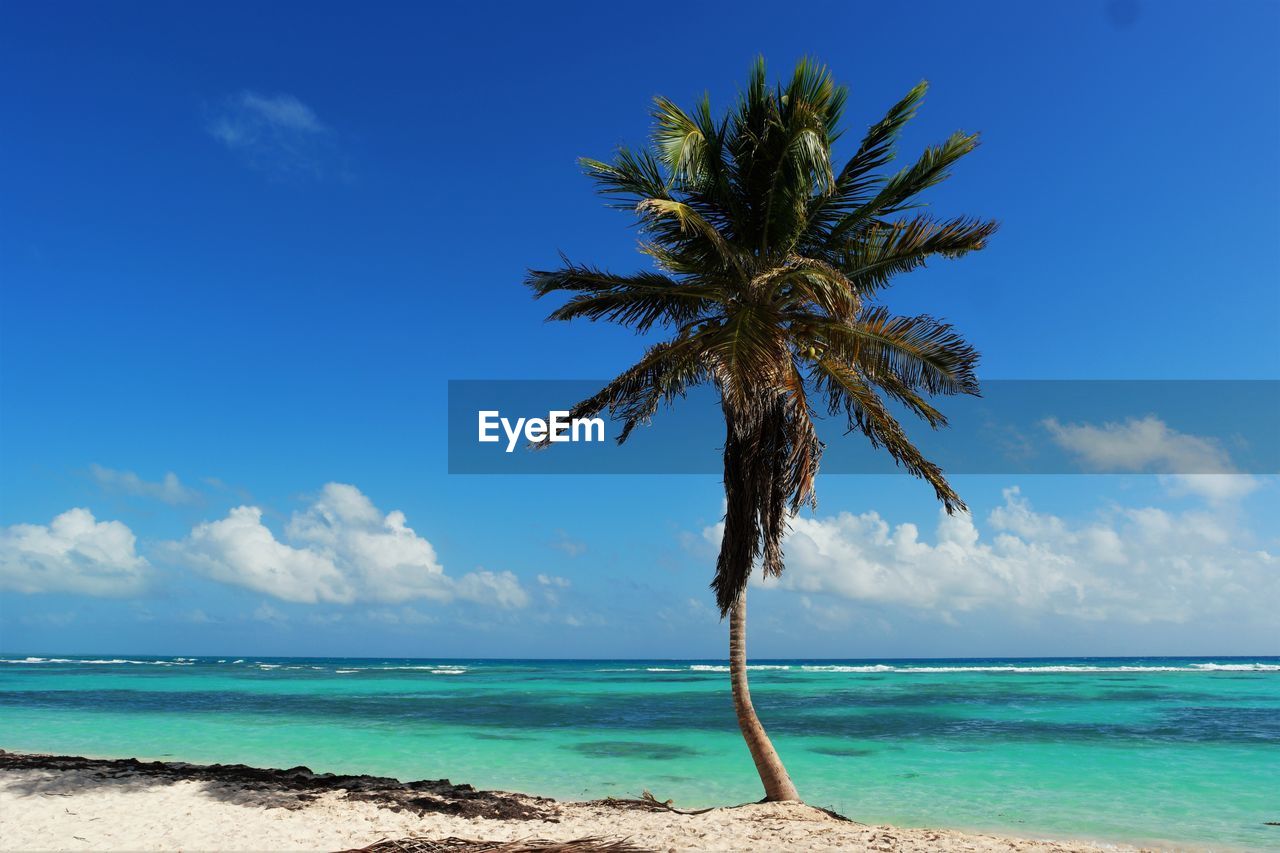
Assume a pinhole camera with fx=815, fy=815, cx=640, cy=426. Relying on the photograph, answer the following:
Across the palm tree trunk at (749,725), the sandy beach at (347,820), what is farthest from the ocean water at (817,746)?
the sandy beach at (347,820)

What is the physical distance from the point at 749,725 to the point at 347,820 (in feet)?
15.2

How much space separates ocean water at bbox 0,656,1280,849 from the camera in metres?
12.0

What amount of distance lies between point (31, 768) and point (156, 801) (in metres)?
3.30

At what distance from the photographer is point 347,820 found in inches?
336

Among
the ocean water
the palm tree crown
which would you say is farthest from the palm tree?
the ocean water

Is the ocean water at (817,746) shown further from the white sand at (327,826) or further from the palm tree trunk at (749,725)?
the white sand at (327,826)

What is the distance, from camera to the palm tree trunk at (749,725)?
9.80 meters

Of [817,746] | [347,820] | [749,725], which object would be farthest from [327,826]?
[817,746]

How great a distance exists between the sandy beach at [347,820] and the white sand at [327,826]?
0.01 meters

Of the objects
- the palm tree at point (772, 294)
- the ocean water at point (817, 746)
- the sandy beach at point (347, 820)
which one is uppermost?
the palm tree at point (772, 294)

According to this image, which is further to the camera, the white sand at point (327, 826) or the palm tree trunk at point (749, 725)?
the palm tree trunk at point (749, 725)

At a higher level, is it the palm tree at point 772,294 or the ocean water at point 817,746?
the palm tree at point 772,294

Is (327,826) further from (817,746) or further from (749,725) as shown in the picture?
(817,746)

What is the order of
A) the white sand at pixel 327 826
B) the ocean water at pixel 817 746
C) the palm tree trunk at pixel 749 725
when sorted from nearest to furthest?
1. the white sand at pixel 327 826
2. the palm tree trunk at pixel 749 725
3. the ocean water at pixel 817 746
